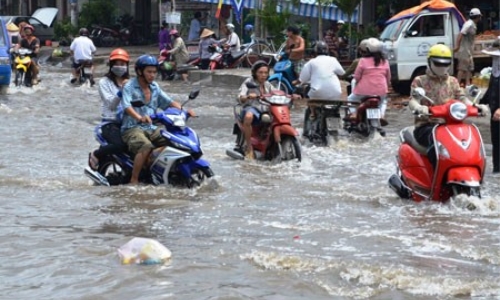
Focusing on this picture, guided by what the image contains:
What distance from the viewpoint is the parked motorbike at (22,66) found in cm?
2438

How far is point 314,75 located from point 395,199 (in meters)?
4.56

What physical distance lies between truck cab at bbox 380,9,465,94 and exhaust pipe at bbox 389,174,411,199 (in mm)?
11347

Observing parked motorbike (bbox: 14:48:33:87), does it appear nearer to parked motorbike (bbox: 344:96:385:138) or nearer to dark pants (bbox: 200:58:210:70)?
dark pants (bbox: 200:58:210:70)

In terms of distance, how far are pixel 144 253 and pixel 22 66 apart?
59.6 ft

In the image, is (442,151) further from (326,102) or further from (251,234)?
(326,102)

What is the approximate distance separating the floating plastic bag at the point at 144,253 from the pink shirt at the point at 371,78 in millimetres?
7521

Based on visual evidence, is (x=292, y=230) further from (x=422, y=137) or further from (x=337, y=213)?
(x=422, y=137)

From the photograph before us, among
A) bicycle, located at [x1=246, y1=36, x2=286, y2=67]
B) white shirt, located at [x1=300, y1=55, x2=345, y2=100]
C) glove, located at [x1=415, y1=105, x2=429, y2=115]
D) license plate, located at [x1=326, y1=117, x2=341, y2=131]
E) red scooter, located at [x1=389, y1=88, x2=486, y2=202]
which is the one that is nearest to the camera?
red scooter, located at [x1=389, y1=88, x2=486, y2=202]

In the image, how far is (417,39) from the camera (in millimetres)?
21203

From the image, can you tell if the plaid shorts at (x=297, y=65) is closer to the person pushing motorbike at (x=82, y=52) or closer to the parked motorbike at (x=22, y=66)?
the parked motorbike at (x=22, y=66)

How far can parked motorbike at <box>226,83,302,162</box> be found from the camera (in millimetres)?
12039

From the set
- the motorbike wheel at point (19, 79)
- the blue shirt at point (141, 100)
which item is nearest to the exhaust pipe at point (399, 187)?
the blue shirt at point (141, 100)

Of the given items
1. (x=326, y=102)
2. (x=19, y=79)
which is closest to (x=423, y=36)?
(x=326, y=102)

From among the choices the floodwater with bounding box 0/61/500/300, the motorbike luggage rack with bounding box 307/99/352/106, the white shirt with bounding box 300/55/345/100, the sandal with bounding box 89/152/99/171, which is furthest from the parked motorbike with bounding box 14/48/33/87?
the sandal with bounding box 89/152/99/171
